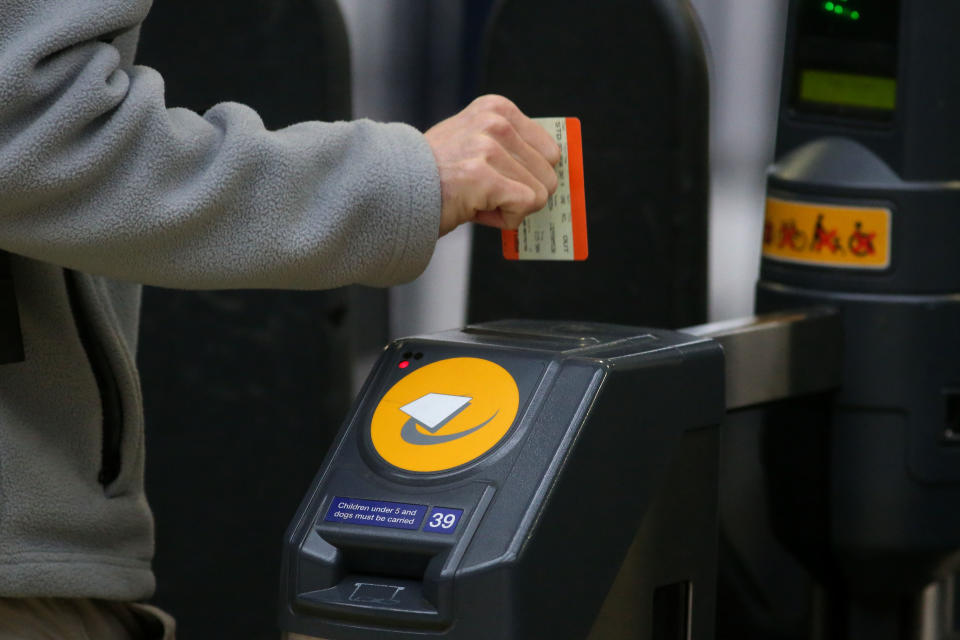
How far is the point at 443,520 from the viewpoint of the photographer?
1.07m

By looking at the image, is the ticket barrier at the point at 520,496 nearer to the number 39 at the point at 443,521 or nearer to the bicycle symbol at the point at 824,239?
the number 39 at the point at 443,521

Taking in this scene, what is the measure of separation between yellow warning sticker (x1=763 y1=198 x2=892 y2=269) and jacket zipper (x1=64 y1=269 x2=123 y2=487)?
768 mm

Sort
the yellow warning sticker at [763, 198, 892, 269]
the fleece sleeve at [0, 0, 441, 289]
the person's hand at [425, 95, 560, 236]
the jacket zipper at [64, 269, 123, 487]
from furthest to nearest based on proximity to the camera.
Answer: the yellow warning sticker at [763, 198, 892, 269] < the jacket zipper at [64, 269, 123, 487] < the person's hand at [425, 95, 560, 236] < the fleece sleeve at [0, 0, 441, 289]

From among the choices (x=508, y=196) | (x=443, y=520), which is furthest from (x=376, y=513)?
(x=508, y=196)

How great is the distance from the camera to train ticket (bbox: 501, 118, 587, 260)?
1.18 meters

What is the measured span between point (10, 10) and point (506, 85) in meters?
0.89

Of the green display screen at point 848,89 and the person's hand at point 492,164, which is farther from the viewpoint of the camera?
the green display screen at point 848,89

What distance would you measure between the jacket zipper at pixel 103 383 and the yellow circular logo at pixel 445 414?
23cm

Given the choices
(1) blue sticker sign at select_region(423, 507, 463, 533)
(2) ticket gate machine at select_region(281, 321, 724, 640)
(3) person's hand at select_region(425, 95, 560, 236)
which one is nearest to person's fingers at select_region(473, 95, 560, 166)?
(3) person's hand at select_region(425, 95, 560, 236)

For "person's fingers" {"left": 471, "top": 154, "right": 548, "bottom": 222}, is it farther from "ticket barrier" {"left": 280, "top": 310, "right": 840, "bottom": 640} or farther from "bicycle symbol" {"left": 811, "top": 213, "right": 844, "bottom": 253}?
"bicycle symbol" {"left": 811, "top": 213, "right": 844, "bottom": 253}

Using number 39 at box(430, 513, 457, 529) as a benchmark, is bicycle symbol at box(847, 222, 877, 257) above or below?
above

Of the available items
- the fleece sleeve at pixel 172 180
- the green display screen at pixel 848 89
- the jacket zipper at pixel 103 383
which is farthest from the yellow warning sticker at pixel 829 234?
the jacket zipper at pixel 103 383

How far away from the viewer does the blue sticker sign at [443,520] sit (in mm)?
→ 1062

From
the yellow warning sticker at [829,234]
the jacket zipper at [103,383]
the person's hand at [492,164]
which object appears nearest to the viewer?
the person's hand at [492,164]
